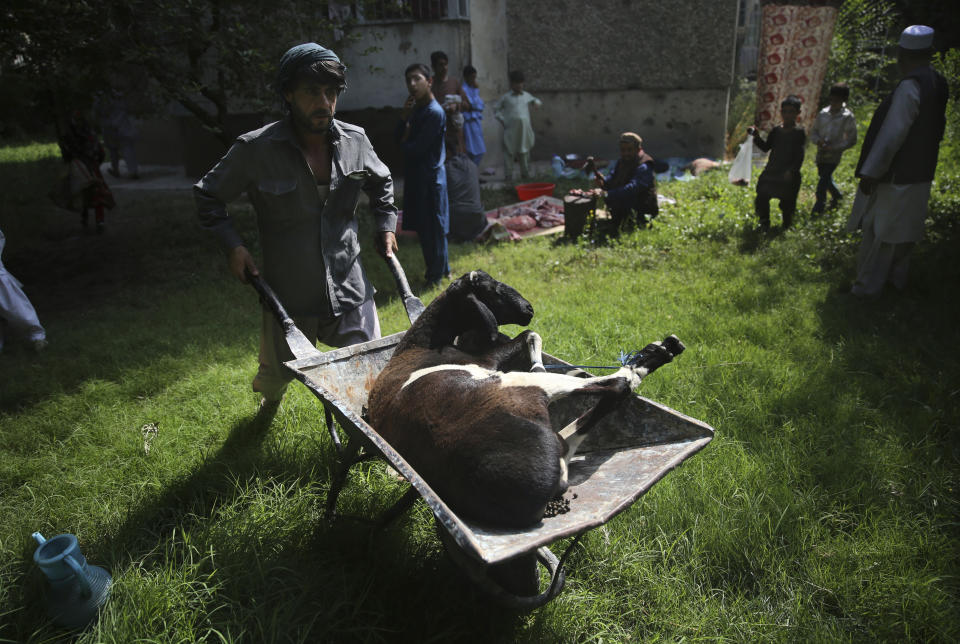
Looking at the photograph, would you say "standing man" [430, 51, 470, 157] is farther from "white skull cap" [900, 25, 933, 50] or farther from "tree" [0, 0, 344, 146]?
"white skull cap" [900, 25, 933, 50]

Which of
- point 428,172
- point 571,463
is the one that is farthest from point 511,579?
point 428,172

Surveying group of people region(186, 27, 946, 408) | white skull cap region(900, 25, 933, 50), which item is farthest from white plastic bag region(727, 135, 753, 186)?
white skull cap region(900, 25, 933, 50)

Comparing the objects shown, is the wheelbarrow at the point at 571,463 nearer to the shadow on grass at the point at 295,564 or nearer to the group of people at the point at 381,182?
the shadow on grass at the point at 295,564

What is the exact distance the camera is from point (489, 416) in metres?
1.92

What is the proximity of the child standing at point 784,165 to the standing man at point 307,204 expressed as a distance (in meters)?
5.28

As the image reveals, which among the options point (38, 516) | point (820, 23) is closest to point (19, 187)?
point (38, 516)

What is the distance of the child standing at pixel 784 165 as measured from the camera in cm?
658

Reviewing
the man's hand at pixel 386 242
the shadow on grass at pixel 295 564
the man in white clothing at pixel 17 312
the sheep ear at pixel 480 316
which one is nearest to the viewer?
the shadow on grass at pixel 295 564

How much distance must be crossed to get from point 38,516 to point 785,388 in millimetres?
4189

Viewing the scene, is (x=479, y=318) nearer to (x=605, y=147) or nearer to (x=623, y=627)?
(x=623, y=627)

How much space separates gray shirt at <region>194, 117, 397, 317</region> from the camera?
9.20ft

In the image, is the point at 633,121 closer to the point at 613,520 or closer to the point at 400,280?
the point at 400,280

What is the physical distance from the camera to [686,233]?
6.84 meters

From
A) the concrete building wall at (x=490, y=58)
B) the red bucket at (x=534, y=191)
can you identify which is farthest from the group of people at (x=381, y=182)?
the concrete building wall at (x=490, y=58)
